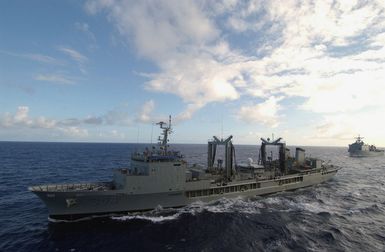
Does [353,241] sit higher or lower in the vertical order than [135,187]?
lower

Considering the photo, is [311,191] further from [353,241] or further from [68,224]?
[68,224]

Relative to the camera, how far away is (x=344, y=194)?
155 ft

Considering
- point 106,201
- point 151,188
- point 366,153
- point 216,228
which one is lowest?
point 216,228

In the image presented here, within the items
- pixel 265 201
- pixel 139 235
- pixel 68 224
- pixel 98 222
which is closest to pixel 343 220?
pixel 265 201

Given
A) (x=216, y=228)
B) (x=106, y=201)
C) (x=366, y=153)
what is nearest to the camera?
(x=216, y=228)

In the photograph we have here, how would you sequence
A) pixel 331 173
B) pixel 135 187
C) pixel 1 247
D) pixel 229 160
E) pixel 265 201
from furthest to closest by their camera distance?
pixel 331 173 → pixel 229 160 → pixel 265 201 → pixel 135 187 → pixel 1 247

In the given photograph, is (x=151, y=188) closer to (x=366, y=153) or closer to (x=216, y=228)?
(x=216, y=228)

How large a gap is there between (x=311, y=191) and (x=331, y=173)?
14926mm

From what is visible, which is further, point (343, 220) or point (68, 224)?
point (343, 220)

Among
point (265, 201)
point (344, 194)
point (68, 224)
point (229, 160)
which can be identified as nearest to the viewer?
point (68, 224)

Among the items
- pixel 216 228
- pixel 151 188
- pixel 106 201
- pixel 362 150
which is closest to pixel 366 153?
pixel 362 150

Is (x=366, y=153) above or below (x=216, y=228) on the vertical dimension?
above

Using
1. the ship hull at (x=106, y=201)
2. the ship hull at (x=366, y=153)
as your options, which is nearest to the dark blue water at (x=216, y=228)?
the ship hull at (x=106, y=201)

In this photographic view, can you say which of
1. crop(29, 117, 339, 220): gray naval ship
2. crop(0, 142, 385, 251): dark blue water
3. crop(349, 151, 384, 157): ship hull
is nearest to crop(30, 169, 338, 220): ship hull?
crop(29, 117, 339, 220): gray naval ship
